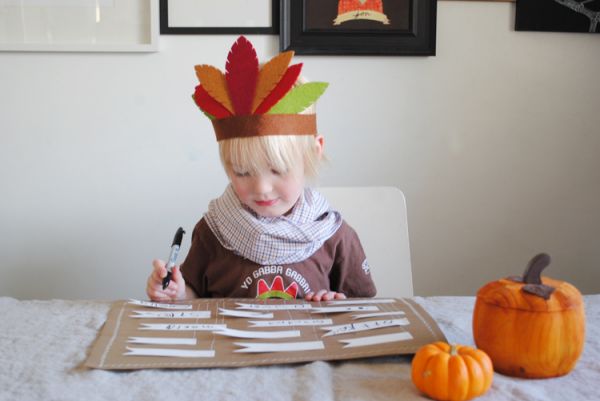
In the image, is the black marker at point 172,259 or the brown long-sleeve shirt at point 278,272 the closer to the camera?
the black marker at point 172,259

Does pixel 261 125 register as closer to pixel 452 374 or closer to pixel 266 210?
pixel 266 210

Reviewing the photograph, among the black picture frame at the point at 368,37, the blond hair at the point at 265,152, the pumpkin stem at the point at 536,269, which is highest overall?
the black picture frame at the point at 368,37

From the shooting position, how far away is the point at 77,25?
1477 mm

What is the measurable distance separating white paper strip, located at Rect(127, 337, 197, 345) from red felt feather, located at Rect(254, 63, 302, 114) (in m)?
0.38

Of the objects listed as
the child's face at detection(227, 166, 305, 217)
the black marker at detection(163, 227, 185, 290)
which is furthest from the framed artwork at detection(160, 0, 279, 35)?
the black marker at detection(163, 227, 185, 290)

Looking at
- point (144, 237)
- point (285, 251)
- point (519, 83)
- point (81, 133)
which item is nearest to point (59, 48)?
point (81, 133)

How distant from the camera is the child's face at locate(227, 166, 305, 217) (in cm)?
101

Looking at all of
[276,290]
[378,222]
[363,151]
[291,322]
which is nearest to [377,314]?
[291,322]

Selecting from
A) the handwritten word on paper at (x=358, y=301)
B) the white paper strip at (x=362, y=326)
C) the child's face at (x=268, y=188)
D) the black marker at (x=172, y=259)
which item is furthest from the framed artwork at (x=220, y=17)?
the white paper strip at (x=362, y=326)

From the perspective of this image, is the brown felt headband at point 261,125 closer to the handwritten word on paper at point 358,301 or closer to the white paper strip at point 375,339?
the handwritten word on paper at point 358,301

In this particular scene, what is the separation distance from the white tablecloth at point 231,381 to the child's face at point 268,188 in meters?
0.37

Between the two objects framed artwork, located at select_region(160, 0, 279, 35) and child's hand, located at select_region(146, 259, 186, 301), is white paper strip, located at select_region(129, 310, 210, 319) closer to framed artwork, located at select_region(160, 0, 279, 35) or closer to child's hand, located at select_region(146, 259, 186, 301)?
child's hand, located at select_region(146, 259, 186, 301)

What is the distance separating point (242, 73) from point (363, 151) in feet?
2.31

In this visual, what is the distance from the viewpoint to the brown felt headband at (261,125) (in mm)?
954
